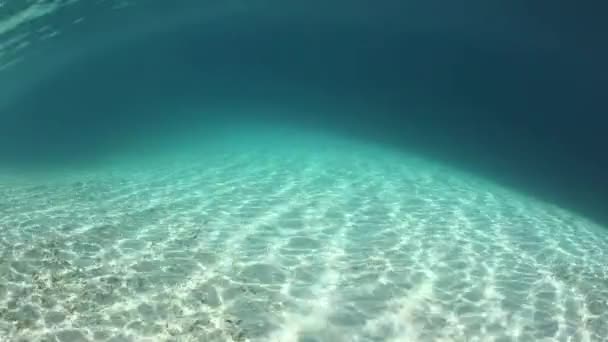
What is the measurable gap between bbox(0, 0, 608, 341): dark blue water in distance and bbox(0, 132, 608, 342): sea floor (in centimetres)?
8

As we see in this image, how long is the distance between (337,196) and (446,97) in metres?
33.7

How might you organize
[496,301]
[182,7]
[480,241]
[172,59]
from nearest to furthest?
1. [496,301]
2. [480,241]
3. [182,7]
4. [172,59]

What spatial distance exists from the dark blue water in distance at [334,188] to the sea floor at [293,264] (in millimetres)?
81

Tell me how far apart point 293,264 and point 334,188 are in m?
9.63

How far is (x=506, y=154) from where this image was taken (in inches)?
1396

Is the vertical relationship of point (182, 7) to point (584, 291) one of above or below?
above

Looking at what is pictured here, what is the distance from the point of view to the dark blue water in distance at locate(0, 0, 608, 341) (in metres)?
9.95

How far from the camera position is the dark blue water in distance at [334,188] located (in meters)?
9.95

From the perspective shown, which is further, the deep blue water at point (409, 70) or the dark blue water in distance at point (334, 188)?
the deep blue water at point (409, 70)

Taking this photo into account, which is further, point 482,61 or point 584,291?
point 482,61

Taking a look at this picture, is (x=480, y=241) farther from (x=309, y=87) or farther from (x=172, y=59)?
(x=172, y=59)

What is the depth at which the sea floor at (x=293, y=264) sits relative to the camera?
9.31 metres

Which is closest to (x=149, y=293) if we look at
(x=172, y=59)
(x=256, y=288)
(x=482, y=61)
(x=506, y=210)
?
(x=256, y=288)

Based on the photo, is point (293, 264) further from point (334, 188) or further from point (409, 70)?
point (409, 70)
